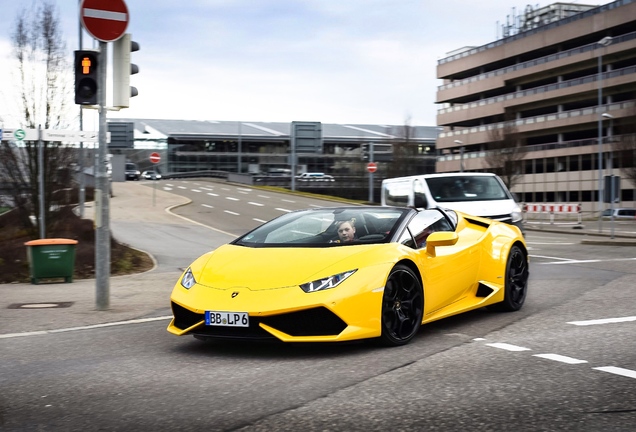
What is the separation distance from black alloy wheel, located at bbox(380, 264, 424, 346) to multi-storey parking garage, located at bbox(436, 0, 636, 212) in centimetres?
5352

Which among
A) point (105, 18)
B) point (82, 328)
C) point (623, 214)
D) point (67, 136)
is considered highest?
point (105, 18)

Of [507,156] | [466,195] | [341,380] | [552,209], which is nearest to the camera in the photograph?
[341,380]

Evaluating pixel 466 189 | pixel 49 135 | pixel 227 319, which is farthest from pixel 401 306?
pixel 49 135

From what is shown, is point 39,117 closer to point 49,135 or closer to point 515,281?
point 49,135

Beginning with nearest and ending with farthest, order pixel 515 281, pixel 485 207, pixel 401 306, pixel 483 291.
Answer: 1. pixel 401 306
2. pixel 483 291
3. pixel 515 281
4. pixel 485 207

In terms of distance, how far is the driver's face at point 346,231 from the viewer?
691 cm

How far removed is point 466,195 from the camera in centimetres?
1652

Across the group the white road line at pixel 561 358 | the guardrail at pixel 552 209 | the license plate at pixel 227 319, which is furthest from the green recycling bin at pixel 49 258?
the guardrail at pixel 552 209

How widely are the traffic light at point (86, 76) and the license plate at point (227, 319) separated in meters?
4.25

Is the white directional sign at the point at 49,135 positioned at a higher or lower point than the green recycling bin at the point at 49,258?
higher

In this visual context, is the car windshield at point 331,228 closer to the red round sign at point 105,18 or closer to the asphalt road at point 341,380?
the asphalt road at point 341,380

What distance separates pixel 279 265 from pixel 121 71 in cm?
420

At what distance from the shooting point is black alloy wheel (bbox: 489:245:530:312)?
27.5 ft

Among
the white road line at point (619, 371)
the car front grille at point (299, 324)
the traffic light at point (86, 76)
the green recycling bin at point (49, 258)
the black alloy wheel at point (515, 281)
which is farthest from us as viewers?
the green recycling bin at point (49, 258)
